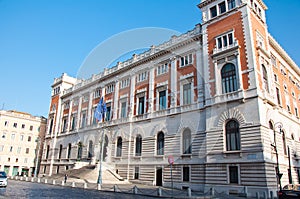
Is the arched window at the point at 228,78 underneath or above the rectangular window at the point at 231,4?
underneath

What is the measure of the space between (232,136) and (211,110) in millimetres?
3724

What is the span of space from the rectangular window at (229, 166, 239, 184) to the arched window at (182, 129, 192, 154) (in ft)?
19.3

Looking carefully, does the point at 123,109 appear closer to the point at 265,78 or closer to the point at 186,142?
the point at 186,142

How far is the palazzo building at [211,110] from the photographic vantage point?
24.4m

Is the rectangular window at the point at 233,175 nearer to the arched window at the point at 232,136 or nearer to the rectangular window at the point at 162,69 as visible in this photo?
the arched window at the point at 232,136

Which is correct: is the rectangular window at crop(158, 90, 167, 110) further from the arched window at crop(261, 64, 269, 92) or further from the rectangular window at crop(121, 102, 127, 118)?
the arched window at crop(261, 64, 269, 92)

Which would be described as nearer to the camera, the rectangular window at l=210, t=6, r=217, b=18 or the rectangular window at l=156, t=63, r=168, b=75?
the rectangular window at l=210, t=6, r=217, b=18

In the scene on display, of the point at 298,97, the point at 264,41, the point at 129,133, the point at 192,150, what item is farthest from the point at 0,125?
the point at 298,97

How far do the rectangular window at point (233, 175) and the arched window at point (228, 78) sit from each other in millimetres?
8229

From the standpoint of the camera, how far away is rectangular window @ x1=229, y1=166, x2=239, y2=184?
23.9 m

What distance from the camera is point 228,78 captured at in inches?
1086

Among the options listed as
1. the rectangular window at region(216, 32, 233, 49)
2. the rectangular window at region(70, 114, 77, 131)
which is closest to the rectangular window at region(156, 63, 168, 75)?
the rectangular window at region(216, 32, 233, 49)

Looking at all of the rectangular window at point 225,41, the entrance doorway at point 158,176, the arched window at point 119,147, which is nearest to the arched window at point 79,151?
the arched window at point 119,147

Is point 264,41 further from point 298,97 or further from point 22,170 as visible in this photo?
point 22,170
